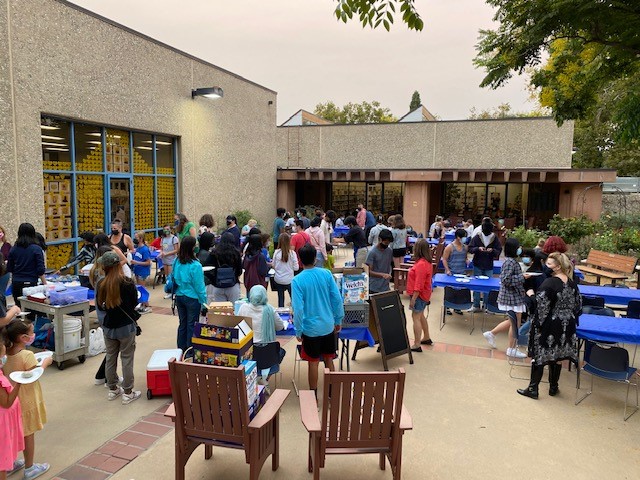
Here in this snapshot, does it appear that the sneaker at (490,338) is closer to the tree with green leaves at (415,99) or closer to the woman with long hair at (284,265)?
the woman with long hair at (284,265)

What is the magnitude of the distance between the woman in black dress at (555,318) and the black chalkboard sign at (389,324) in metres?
1.67

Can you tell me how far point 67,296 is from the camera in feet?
20.0

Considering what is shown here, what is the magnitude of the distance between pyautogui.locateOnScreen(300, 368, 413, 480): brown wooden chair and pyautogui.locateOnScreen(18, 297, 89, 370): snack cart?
13.3 feet

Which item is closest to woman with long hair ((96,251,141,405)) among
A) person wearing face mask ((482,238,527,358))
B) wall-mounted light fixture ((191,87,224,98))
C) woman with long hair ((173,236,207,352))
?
woman with long hair ((173,236,207,352))

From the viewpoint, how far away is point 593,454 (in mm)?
4281

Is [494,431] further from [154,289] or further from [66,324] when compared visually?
[154,289]

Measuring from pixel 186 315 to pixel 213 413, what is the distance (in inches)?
111

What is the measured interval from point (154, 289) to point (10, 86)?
4.91 meters

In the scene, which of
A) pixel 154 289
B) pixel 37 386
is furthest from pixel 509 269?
pixel 154 289

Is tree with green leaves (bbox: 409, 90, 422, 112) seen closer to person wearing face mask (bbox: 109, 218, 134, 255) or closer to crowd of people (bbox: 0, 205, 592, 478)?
crowd of people (bbox: 0, 205, 592, 478)

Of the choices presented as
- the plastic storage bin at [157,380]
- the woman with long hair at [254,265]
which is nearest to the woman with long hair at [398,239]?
the woman with long hair at [254,265]

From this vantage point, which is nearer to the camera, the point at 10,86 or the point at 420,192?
the point at 10,86

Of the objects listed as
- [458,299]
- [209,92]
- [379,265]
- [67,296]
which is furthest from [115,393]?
[209,92]

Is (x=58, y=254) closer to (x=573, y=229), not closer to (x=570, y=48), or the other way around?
(x=570, y=48)
